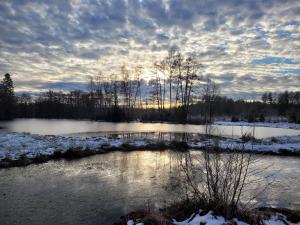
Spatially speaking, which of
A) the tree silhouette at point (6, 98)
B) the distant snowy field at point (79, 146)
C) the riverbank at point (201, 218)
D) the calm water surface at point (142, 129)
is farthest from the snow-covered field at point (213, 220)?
the tree silhouette at point (6, 98)

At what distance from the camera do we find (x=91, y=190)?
32.8ft

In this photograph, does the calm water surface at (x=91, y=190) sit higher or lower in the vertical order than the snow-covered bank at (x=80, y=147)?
lower

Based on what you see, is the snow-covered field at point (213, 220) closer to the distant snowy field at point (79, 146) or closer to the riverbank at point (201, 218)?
the riverbank at point (201, 218)

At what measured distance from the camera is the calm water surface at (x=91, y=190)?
775cm

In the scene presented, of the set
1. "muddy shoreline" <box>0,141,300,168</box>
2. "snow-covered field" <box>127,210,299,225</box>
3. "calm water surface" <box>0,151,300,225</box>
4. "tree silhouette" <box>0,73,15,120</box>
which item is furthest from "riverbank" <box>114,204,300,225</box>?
"tree silhouette" <box>0,73,15,120</box>

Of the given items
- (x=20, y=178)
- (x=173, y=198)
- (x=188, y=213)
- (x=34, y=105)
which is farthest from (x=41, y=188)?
(x=34, y=105)

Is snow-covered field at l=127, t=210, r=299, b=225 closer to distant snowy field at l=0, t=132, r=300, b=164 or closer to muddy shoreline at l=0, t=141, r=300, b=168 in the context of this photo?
muddy shoreline at l=0, t=141, r=300, b=168

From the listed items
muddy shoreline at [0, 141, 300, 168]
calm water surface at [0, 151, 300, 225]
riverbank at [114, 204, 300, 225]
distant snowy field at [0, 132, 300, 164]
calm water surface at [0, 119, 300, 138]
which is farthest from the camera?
calm water surface at [0, 119, 300, 138]

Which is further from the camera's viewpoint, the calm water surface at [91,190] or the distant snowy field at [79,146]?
the distant snowy field at [79,146]

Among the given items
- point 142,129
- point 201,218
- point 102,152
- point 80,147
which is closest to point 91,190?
point 201,218

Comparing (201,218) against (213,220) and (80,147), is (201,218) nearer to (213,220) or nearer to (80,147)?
(213,220)

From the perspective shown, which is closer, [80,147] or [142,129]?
[80,147]

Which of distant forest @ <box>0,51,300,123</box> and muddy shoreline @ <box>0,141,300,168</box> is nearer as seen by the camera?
muddy shoreline @ <box>0,141,300,168</box>

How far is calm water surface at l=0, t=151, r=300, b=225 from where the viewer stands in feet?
25.4
